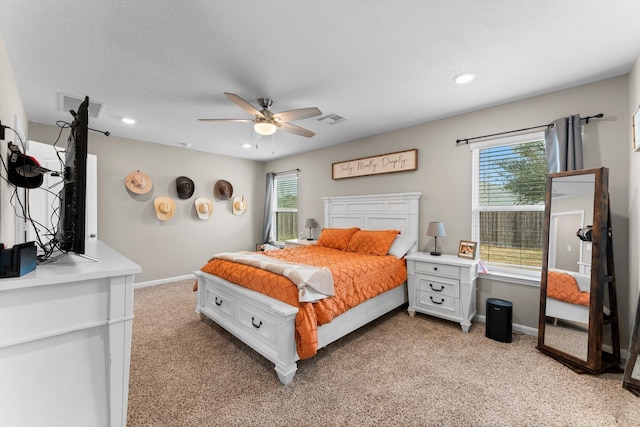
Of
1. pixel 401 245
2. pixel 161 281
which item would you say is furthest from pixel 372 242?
pixel 161 281

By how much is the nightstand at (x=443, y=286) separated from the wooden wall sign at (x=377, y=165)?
1322mm

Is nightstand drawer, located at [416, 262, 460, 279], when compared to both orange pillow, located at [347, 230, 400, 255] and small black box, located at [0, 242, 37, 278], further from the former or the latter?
small black box, located at [0, 242, 37, 278]

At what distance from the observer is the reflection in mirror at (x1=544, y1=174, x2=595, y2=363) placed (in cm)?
222

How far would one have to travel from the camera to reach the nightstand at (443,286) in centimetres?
285

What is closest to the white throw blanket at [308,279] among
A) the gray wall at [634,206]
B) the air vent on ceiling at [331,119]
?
the air vent on ceiling at [331,119]

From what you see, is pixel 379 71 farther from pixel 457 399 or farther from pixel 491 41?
pixel 457 399


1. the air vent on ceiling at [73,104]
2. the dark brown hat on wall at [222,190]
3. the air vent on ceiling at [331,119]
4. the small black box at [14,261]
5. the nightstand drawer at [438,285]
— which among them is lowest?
the nightstand drawer at [438,285]

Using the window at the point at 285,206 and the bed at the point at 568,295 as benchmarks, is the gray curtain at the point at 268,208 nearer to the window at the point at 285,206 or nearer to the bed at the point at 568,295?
the window at the point at 285,206

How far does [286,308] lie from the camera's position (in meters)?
2.03

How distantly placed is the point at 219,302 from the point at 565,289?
3.29 metres

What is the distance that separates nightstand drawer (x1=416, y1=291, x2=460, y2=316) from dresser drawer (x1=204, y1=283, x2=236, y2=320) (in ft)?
7.12

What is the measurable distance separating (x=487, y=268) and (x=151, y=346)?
371 centimetres

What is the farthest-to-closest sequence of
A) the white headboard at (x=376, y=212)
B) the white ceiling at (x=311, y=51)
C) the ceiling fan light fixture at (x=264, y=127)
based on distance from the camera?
the white headboard at (x=376, y=212)
the ceiling fan light fixture at (x=264, y=127)
the white ceiling at (x=311, y=51)

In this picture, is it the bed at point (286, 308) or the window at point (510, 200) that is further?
the window at point (510, 200)
